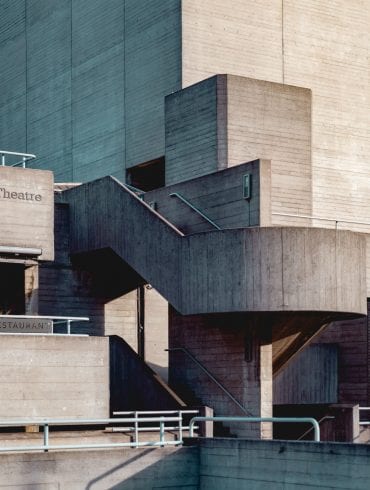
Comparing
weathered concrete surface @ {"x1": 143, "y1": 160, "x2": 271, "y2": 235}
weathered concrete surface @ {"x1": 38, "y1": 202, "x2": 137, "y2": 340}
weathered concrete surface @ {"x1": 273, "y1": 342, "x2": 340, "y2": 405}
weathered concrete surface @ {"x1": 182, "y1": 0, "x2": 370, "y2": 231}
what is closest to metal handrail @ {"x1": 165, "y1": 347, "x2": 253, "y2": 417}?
weathered concrete surface @ {"x1": 143, "y1": 160, "x2": 271, "y2": 235}

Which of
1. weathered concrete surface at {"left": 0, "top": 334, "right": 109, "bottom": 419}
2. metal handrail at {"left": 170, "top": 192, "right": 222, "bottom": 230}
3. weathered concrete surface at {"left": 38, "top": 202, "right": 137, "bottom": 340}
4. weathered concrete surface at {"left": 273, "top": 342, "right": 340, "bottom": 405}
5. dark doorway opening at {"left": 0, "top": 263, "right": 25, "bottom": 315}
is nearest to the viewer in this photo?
weathered concrete surface at {"left": 0, "top": 334, "right": 109, "bottom": 419}

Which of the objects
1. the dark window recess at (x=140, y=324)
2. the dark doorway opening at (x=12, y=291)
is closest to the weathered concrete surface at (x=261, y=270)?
the dark doorway opening at (x=12, y=291)

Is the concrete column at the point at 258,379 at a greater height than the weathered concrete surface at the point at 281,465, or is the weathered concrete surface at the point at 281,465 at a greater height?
the concrete column at the point at 258,379

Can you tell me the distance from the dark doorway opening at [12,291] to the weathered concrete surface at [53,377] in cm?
621

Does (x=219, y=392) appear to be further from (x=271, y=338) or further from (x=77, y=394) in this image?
(x=77, y=394)

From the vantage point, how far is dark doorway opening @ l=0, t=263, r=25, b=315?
3200 centimetres

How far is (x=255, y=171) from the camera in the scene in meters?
28.3

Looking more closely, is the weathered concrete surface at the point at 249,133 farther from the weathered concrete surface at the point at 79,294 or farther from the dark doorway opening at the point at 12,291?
the dark doorway opening at the point at 12,291

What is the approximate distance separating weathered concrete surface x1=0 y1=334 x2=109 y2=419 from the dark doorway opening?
20.4 ft

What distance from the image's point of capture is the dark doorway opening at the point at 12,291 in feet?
105

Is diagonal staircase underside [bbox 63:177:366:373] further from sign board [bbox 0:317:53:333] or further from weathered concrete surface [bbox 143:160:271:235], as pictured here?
sign board [bbox 0:317:53:333]

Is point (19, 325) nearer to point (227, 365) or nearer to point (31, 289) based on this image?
point (227, 365)

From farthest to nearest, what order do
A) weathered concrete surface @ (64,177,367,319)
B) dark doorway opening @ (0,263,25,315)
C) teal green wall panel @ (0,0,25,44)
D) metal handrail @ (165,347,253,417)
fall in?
teal green wall panel @ (0,0,25,44) → dark doorway opening @ (0,263,25,315) → metal handrail @ (165,347,253,417) → weathered concrete surface @ (64,177,367,319)

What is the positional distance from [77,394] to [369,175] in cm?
1872
